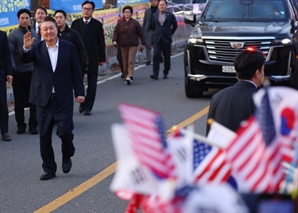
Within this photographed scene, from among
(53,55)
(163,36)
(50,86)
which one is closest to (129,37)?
(163,36)

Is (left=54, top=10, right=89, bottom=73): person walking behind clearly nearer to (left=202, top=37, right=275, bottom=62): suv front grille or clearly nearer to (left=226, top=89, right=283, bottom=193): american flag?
(left=202, top=37, right=275, bottom=62): suv front grille

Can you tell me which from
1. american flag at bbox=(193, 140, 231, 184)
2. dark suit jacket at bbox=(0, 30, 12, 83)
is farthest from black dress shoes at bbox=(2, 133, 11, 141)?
american flag at bbox=(193, 140, 231, 184)

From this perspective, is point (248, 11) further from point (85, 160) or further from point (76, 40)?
point (85, 160)

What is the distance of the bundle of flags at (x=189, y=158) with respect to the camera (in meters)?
2.52

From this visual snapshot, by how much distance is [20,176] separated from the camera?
8188 mm

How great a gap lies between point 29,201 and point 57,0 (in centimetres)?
1016

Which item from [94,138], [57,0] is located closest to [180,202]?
[94,138]

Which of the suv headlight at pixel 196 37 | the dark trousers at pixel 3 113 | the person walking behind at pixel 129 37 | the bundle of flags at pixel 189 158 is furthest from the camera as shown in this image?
the person walking behind at pixel 129 37

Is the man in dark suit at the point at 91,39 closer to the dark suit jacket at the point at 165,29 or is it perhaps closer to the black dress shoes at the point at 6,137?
the black dress shoes at the point at 6,137

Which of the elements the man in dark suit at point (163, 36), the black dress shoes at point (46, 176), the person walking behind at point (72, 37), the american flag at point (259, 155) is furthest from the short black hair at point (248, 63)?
the man in dark suit at point (163, 36)

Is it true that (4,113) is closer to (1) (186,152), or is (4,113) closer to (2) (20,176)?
(2) (20,176)

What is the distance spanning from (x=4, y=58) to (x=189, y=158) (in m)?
7.80

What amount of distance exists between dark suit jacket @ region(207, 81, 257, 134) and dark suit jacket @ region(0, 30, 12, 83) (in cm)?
565

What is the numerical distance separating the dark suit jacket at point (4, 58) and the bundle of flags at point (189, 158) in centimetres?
764
